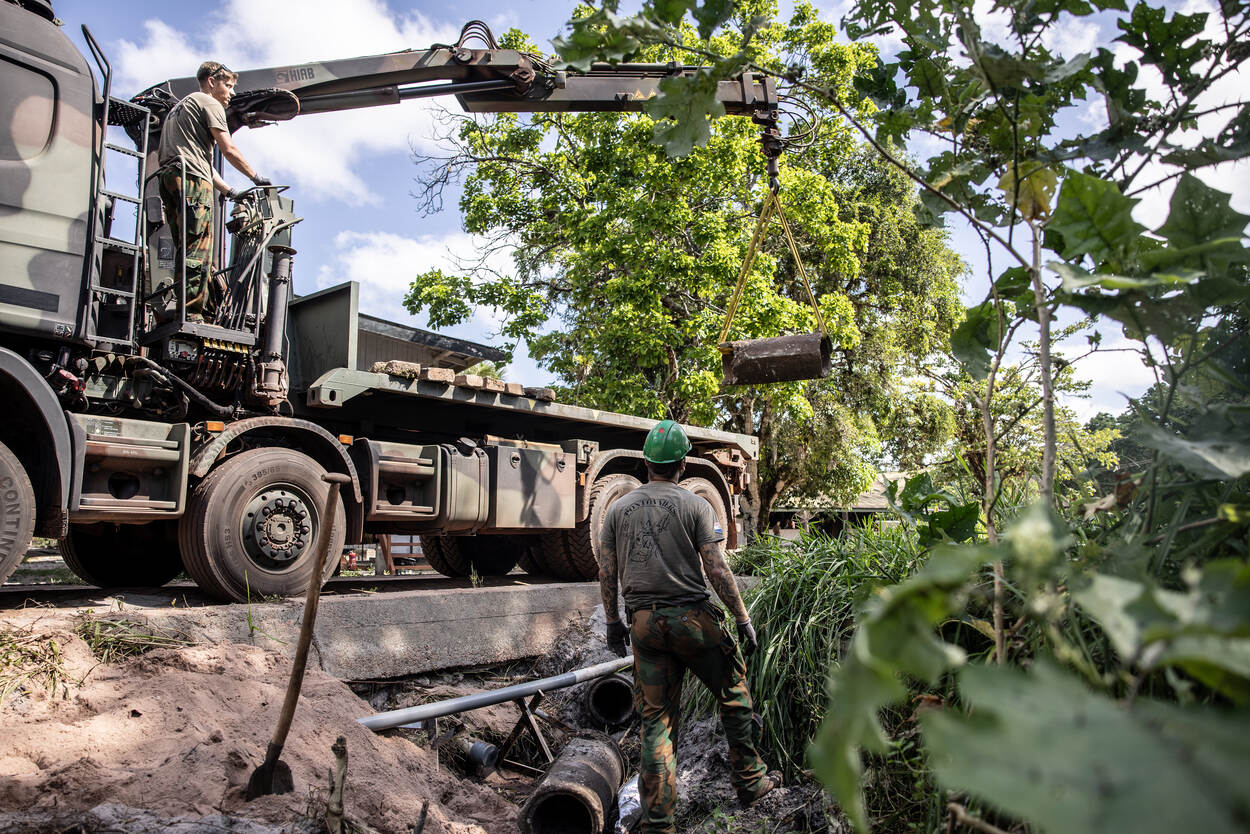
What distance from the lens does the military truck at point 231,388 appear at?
5129mm

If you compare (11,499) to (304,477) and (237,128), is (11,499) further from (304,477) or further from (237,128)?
(237,128)

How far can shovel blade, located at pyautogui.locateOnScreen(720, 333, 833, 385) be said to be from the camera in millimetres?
6859

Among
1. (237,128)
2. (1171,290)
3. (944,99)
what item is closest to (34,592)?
(237,128)

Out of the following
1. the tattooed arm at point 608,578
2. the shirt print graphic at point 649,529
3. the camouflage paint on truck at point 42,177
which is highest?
the camouflage paint on truck at point 42,177

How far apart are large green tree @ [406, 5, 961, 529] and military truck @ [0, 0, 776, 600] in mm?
6968

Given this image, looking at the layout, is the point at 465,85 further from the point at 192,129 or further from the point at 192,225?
the point at 192,225

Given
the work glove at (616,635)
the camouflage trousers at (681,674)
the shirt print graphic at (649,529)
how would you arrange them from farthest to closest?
the work glove at (616,635)
the shirt print graphic at (649,529)
the camouflage trousers at (681,674)

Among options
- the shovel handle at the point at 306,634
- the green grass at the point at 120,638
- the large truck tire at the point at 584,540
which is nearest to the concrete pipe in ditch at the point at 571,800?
the shovel handle at the point at 306,634

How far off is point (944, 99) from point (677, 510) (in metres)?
2.37

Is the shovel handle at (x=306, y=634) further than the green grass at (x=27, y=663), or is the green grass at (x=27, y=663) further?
the green grass at (x=27, y=663)

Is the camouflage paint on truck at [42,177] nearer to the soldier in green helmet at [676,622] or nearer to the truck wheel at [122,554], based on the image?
the truck wheel at [122,554]

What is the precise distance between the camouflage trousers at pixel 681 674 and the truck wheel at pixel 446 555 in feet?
20.1

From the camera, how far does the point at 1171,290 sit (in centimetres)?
204

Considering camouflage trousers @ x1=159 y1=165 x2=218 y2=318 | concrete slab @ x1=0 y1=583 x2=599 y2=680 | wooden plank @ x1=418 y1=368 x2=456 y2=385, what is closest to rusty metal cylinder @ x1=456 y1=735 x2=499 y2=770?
concrete slab @ x1=0 y1=583 x2=599 y2=680
